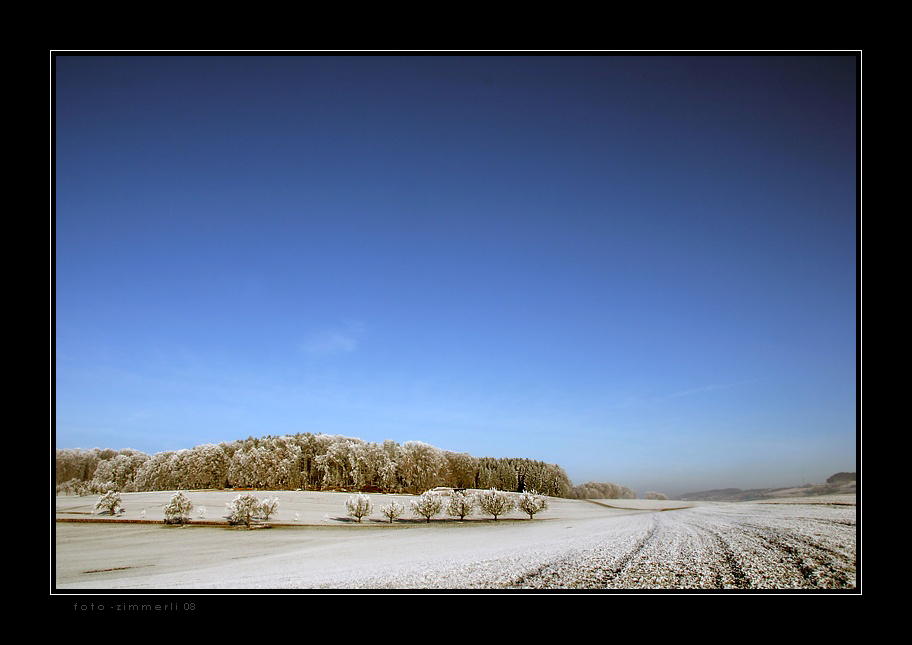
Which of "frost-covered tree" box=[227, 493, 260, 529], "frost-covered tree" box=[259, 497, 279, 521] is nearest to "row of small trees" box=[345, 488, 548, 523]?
"frost-covered tree" box=[259, 497, 279, 521]

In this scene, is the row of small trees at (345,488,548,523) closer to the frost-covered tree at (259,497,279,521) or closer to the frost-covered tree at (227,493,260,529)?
the frost-covered tree at (259,497,279,521)

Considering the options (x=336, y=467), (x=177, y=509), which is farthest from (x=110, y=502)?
(x=336, y=467)

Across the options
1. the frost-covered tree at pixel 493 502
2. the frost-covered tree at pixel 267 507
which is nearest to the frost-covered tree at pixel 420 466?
the frost-covered tree at pixel 493 502

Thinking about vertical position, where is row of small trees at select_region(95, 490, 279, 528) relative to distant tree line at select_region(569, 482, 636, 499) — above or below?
above
